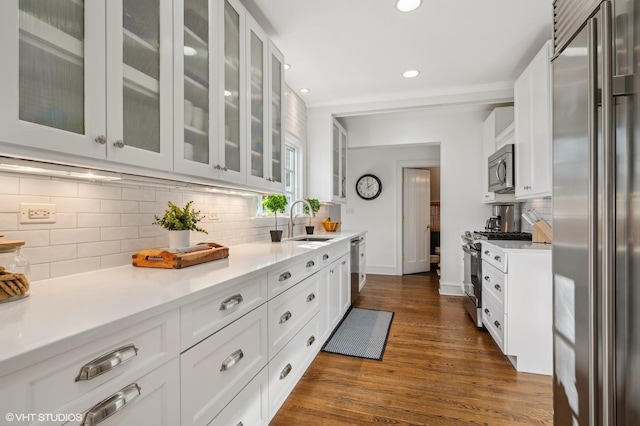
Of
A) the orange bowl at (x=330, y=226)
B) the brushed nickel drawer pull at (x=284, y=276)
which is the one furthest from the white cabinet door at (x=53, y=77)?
the orange bowl at (x=330, y=226)

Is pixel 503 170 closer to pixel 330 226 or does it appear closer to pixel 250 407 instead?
pixel 330 226

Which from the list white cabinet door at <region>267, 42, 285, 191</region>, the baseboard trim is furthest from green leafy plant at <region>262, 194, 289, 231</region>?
the baseboard trim

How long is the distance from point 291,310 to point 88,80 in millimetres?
1497

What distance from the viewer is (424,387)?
2.10 m

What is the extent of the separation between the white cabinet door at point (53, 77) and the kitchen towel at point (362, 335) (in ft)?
7.72

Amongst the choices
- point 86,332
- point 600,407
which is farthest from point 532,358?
point 86,332

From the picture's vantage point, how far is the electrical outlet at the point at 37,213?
3.74 feet

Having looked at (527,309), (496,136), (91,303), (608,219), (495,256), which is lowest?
(527,309)

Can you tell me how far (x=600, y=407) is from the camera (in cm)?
84

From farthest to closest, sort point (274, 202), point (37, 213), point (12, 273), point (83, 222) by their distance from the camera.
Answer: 1. point (274, 202)
2. point (83, 222)
3. point (37, 213)
4. point (12, 273)

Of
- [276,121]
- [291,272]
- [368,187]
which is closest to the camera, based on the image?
[291,272]

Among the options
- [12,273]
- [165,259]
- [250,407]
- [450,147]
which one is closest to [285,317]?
[250,407]

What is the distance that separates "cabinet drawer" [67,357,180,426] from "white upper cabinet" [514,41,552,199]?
9.12 feet

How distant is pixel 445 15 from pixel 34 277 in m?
2.91
